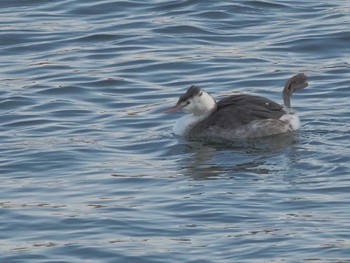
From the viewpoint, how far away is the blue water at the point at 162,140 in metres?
11.6

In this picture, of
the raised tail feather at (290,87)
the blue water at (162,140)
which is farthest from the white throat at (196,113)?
the raised tail feather at (290,87)

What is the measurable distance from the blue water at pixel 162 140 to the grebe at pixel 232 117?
Result: 7.7 inches

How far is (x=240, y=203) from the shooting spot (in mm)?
12562

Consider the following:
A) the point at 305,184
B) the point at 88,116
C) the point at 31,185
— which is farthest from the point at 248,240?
the point at 88,116

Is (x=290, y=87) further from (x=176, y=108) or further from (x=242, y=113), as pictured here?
(x=176, y=108)

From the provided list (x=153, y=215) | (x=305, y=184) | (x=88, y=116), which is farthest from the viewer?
(x=88, y=116)

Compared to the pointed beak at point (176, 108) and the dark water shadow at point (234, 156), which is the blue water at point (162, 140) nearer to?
the dark water shadow at point (234, 156)

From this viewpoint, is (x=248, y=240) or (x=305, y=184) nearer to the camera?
(x=248, y=240)

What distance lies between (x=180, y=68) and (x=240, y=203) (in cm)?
681

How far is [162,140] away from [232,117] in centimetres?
82

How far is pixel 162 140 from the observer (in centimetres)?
1560

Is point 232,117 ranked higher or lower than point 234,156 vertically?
higher

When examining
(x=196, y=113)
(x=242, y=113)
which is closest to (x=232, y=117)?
(x=242, y=113)

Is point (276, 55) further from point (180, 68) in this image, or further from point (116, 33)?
point (116, 33)
